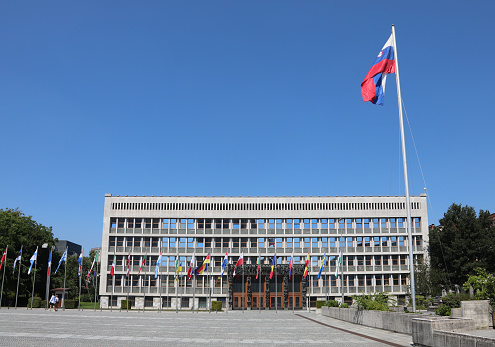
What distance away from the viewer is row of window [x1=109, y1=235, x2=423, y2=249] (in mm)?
75062

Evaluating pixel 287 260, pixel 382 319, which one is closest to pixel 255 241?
pixel 287 260

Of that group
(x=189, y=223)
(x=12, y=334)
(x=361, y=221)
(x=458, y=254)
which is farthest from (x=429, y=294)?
(x=12, y=334)

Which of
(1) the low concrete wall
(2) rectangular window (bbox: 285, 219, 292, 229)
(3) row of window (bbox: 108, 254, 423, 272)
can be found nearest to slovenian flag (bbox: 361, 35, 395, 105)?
(1) the low concrete wall

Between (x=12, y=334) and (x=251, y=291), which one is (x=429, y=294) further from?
(x=12, y=334)

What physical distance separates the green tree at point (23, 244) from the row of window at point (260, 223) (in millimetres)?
11263

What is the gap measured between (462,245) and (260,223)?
30549 millimetres

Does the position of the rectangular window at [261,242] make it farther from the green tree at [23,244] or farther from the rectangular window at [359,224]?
the green tree at [23,244]

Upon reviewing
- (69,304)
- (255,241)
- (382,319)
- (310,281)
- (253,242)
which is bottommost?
(69,304)

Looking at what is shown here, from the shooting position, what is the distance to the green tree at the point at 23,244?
61.5 metres

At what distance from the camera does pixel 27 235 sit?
66.2 metres

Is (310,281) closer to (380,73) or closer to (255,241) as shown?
(255,241)

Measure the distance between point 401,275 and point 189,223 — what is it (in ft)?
118

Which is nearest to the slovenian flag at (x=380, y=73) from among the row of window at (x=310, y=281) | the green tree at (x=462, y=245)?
the green tree at (x=462, y=245)

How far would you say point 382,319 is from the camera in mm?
24203
